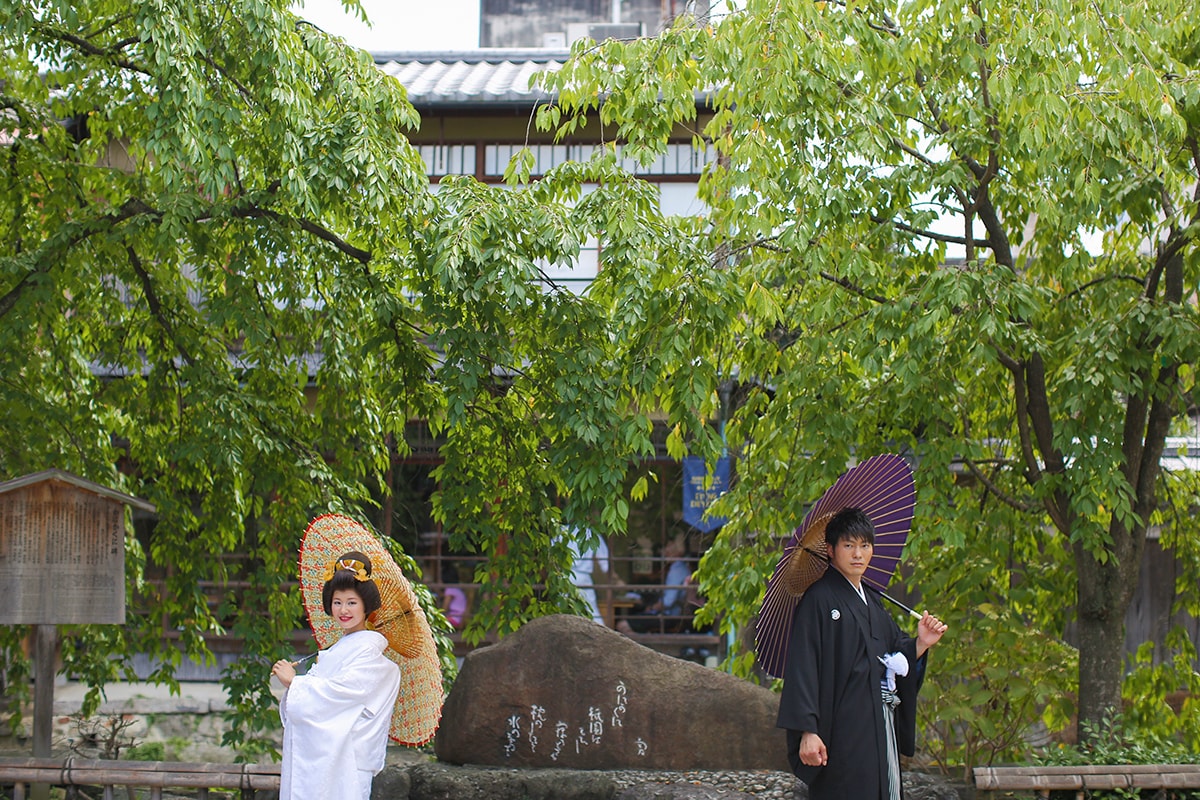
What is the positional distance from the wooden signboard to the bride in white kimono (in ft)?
8.68

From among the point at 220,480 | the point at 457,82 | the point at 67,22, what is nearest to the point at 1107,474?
the point at 220,480

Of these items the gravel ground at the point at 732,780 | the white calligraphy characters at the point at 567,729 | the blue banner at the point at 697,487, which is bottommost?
the gravel ground at the point at 732,780

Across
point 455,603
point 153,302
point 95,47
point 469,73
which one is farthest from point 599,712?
point 469,73

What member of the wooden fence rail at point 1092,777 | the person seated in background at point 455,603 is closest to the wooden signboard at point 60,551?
the wooden fence rail at point 1092,777

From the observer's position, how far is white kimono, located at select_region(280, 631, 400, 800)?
4422 millimetres

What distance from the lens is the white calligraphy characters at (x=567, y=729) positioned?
6566 mm

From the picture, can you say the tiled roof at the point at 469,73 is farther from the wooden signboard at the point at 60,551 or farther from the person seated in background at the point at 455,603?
the wooden signboard at the point at 60,551

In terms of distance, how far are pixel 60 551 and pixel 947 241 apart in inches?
230

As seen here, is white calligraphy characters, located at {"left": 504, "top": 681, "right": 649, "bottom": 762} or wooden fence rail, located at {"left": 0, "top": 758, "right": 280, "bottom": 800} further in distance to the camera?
white calligraphy characters, located at {"left": 504, "top": 681, "right": 649, "bottom": 762}

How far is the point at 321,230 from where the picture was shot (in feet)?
21.9

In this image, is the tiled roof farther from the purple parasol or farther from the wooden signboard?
the purple parasol

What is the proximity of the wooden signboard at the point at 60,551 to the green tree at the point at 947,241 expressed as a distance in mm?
3597

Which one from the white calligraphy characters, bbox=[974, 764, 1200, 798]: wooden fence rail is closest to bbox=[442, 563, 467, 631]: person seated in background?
the white calligraphy characters

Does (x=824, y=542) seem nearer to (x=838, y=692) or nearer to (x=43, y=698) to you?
(x=838, y=692)
